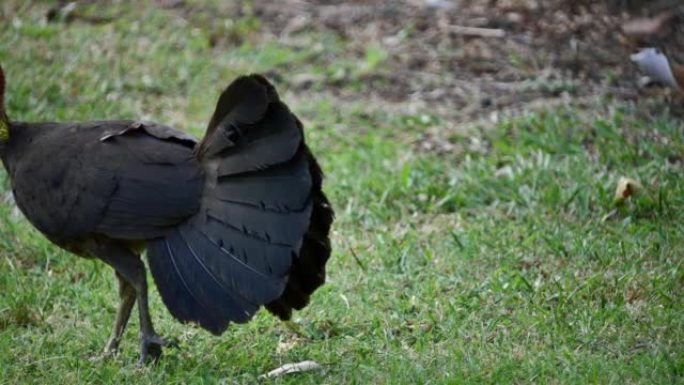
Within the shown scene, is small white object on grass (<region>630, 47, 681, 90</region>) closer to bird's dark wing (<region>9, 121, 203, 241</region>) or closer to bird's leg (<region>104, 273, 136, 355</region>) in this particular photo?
bird's dark wing (<region>9, 121, 203, 241</region>)

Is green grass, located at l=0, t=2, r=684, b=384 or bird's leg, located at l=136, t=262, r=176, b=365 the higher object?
bird's leg, located at l=136, t=262, r=176, b=365

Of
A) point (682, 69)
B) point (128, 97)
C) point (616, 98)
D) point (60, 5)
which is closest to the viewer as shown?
A: point (682, 69)

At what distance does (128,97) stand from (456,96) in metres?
2.58

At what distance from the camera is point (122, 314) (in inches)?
209

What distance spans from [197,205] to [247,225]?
29cm

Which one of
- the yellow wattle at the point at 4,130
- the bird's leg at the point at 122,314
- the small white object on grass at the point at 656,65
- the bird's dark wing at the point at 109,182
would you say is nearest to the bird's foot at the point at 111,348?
the bird's leg at the point at 122,314

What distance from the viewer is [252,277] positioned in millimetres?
4660

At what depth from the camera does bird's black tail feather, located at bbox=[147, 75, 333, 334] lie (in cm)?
464

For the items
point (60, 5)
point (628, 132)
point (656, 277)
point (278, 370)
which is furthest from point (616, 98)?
point (60, 5)

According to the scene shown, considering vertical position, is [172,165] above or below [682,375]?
above

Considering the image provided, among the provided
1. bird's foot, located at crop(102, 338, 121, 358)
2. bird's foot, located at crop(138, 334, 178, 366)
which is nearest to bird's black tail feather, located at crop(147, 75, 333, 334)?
bird's foot, located at crop(138, 334, 178, 366)

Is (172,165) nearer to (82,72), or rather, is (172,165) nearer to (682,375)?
(682,375)

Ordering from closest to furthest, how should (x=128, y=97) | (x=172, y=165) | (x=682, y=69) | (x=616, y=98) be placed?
(x=172, y=165) → (x=682, y=69) → (x=616, y=98) → (x=128, y=97)

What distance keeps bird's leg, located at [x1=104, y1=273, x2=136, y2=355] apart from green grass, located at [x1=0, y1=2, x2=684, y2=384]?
0.28 feet
